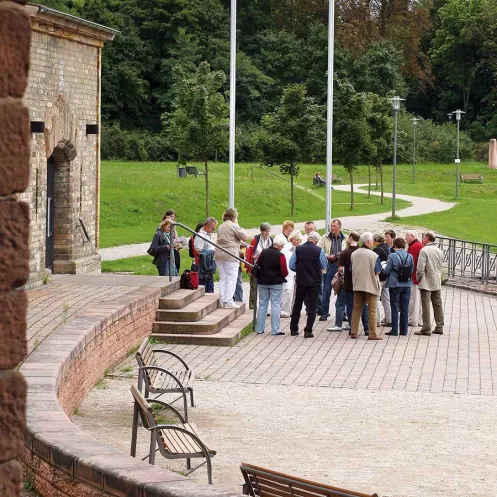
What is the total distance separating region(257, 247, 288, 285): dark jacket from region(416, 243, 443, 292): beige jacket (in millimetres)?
2174

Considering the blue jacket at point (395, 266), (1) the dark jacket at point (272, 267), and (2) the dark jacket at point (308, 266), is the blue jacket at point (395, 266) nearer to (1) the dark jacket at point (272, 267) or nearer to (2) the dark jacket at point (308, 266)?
(2) the dark jacket at point (308, 266)

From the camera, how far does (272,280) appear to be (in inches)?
717

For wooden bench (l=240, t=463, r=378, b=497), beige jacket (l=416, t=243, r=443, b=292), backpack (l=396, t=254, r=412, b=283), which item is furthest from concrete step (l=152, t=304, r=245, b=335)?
wooden bench (l=240, t=463, r=378, b=497)

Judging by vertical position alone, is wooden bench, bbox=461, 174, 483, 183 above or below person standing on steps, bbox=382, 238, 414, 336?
above

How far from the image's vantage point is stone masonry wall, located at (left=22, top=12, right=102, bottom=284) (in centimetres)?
1941

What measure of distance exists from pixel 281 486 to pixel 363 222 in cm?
3704

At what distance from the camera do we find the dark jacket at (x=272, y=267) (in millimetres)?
18094

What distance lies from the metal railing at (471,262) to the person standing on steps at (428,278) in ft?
28.4

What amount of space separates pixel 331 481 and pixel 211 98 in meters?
33.6

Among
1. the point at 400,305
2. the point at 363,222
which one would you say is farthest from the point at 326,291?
the point at 363,222

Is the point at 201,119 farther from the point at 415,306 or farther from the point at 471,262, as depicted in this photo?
the point at 415,306

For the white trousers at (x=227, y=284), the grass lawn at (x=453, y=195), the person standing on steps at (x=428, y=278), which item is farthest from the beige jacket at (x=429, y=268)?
the grass lawn at (x=453, y=195)

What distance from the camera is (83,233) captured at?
72.4 ft

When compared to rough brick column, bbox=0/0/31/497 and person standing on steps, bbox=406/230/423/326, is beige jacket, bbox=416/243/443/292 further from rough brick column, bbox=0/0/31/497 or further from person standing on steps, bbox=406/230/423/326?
rough brick column, bbox=0/0/31/497
